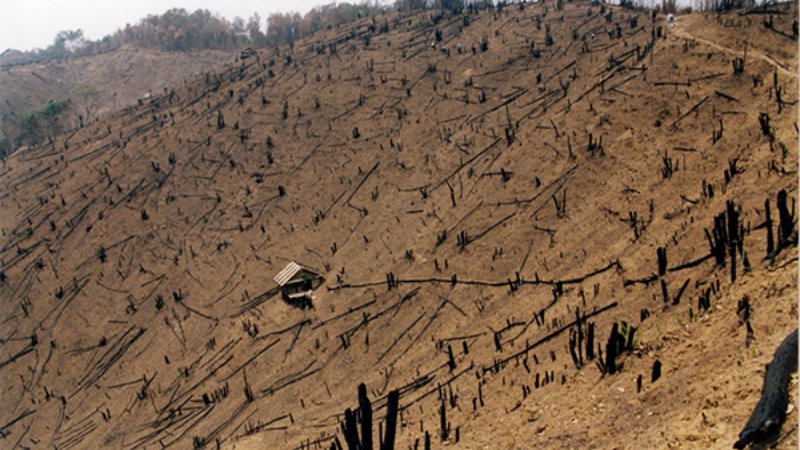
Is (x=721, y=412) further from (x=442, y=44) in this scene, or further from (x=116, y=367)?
(x=442, y=44)

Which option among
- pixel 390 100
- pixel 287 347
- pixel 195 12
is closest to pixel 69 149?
pixel 390 100

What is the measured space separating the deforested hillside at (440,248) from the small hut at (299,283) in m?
0.30

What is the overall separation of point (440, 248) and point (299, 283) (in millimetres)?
5137

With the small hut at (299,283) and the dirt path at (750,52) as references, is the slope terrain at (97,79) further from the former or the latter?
the dirt path at (750,52)

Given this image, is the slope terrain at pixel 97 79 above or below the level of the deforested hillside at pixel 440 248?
above

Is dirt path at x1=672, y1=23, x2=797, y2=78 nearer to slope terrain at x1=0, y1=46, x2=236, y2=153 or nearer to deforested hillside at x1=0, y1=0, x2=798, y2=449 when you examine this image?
deforested hillside at x1=0, y1=0, x2=798, y2=449

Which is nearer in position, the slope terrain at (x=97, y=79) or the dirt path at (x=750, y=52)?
the dirt path at (x=750, y=52)

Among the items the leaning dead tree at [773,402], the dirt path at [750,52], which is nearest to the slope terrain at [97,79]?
the dirt path at [750,52]

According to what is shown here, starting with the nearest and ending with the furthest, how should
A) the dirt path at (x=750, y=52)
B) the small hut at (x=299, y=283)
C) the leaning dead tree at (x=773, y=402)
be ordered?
1. the leaning dead tree at (x=773, y=402)
2. the dirt path at (x=750, y=52)
3. the small hut at (x=299, y=283)

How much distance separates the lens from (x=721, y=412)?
809 centimetres

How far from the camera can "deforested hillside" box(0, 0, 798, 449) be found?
11203 millimetres

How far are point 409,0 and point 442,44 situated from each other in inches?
1255

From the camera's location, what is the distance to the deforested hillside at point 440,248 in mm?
11203

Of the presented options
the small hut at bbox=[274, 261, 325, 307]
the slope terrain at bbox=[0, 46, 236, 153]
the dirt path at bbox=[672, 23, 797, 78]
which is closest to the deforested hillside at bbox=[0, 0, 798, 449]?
the dirt path at bbox=[672, 23, 797, 78]
